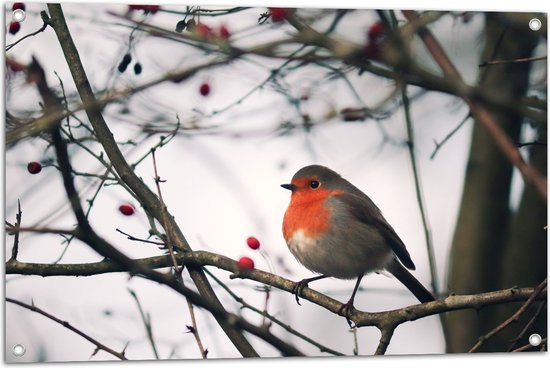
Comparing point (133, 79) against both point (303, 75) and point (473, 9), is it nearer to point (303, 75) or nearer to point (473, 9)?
point (303, 75)

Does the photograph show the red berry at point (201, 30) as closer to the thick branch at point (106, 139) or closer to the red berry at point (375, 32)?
the thick branch at point (106, 139)

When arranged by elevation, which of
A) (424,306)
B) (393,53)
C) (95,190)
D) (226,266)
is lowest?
(424,306)

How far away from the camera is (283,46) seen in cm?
222

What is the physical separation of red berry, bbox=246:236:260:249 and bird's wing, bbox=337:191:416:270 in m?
0.27

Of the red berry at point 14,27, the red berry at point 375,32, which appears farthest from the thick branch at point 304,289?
the red berry at point 375,32

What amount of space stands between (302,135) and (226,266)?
1.42 feet

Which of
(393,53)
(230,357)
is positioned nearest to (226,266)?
(230,357)

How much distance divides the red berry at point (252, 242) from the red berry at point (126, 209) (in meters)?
0.32

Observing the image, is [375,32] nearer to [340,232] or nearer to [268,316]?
[340,232]

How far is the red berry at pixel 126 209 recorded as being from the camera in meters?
2.13

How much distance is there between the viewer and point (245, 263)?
7.07ft

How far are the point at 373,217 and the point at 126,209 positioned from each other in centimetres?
70

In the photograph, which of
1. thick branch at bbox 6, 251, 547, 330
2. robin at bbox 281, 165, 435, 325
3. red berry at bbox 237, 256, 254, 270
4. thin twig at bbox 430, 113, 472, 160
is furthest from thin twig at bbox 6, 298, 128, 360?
thin twig at bbox 430, 113, 472, 160

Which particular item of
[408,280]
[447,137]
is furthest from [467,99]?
[408,280]
